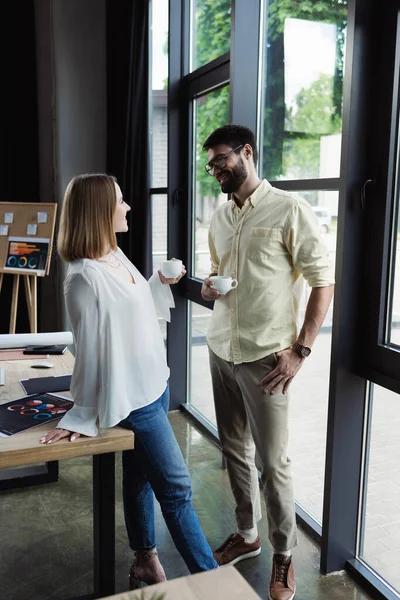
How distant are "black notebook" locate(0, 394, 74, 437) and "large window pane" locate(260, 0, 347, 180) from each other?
142cm

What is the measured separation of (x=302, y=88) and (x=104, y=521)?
1.95m

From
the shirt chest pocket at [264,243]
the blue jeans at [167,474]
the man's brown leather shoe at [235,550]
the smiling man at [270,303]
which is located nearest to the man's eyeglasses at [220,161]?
the smiling man at [270,303]

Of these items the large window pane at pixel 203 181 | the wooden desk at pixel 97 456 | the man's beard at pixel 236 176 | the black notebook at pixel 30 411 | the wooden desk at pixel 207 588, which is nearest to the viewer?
the wooden desk at pixel 207 588

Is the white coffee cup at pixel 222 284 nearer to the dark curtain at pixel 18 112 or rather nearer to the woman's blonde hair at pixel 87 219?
the woman's blonde hair at pixel 87 219

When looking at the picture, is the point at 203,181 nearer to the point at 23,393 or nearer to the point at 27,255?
the point at 27,255

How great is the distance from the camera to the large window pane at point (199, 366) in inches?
153

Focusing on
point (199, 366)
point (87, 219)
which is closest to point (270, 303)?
point (87, 219)

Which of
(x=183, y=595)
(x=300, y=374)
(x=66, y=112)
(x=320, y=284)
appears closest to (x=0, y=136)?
(x=66, y=112)

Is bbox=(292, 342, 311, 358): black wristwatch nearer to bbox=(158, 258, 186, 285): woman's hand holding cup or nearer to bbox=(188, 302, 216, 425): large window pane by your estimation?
bbox=(158, 258, 186, 285): woman's hand holding cup

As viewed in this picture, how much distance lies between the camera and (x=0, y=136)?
15.8ft

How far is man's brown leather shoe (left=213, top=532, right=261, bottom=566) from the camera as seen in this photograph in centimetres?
235

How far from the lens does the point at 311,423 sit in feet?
9.02

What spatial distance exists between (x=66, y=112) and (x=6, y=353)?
2.86 m

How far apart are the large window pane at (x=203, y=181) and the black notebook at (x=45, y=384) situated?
1652 millimetres
